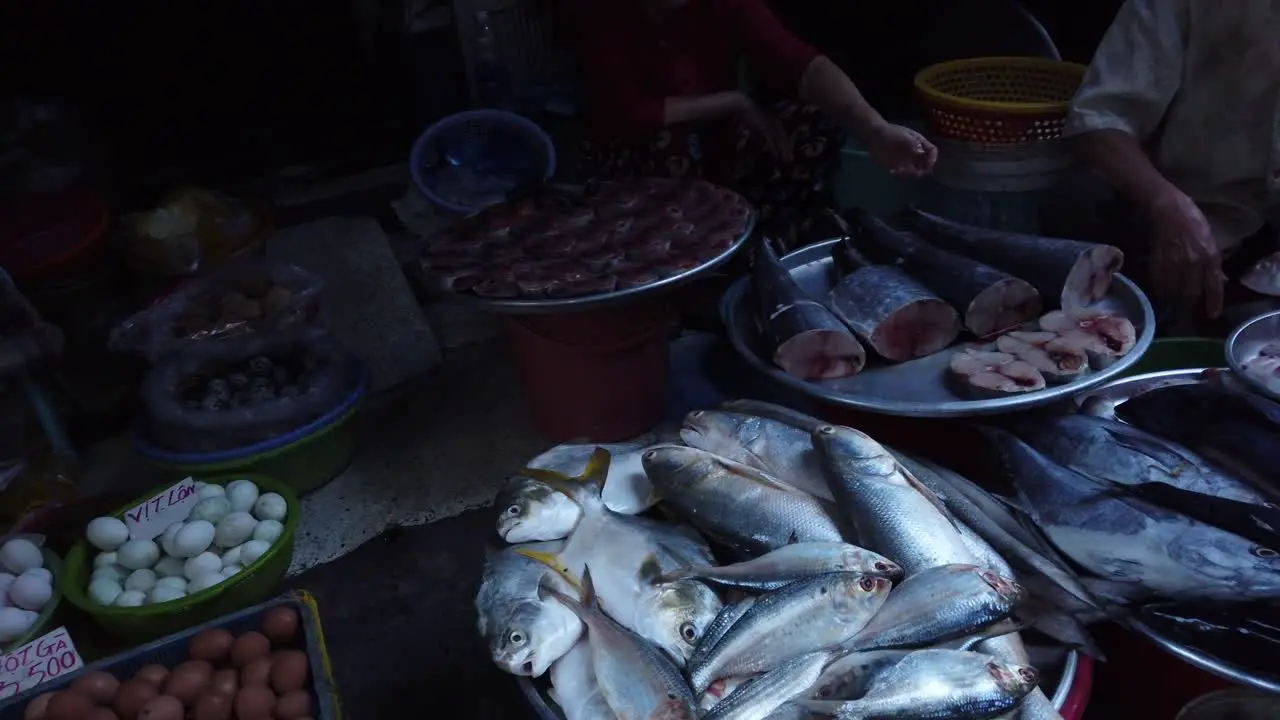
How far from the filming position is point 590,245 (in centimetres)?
310

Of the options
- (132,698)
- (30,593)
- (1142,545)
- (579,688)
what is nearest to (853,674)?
(579,688)

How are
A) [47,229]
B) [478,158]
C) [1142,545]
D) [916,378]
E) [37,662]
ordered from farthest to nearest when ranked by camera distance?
[478,158] → [47,229] → [916,378] → [37,662] → [1142,545]

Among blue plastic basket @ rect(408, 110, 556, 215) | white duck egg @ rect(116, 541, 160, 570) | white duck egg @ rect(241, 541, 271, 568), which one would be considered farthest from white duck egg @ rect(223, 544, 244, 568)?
blue plastic basket @ rect(408, 110, 556, 215)

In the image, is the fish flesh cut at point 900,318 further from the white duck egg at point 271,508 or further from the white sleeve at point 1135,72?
the white duck egg at point 271,508

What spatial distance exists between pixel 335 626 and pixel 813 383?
184 centimetres

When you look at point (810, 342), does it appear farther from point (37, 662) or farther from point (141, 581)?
point (37, 662)

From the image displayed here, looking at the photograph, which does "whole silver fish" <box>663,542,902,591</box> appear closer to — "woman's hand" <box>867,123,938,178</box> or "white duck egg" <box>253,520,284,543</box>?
"white duck egg" <box>253,520,284,543</box>

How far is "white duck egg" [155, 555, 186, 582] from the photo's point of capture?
112 inches

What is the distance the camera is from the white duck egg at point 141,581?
109 inches

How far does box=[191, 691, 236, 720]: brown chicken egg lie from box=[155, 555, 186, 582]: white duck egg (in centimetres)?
77

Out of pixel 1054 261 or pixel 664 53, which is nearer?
pixel 1054 261

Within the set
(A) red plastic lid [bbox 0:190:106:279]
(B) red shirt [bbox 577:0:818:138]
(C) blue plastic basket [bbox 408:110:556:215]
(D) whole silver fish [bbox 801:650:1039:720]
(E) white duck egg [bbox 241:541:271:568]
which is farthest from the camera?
(C) blue plastic basket [bbox 408:110:556:215]

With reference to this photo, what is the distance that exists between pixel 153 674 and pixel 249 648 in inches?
9.3

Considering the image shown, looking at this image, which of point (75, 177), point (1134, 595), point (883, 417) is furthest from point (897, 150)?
point (75, 177)
